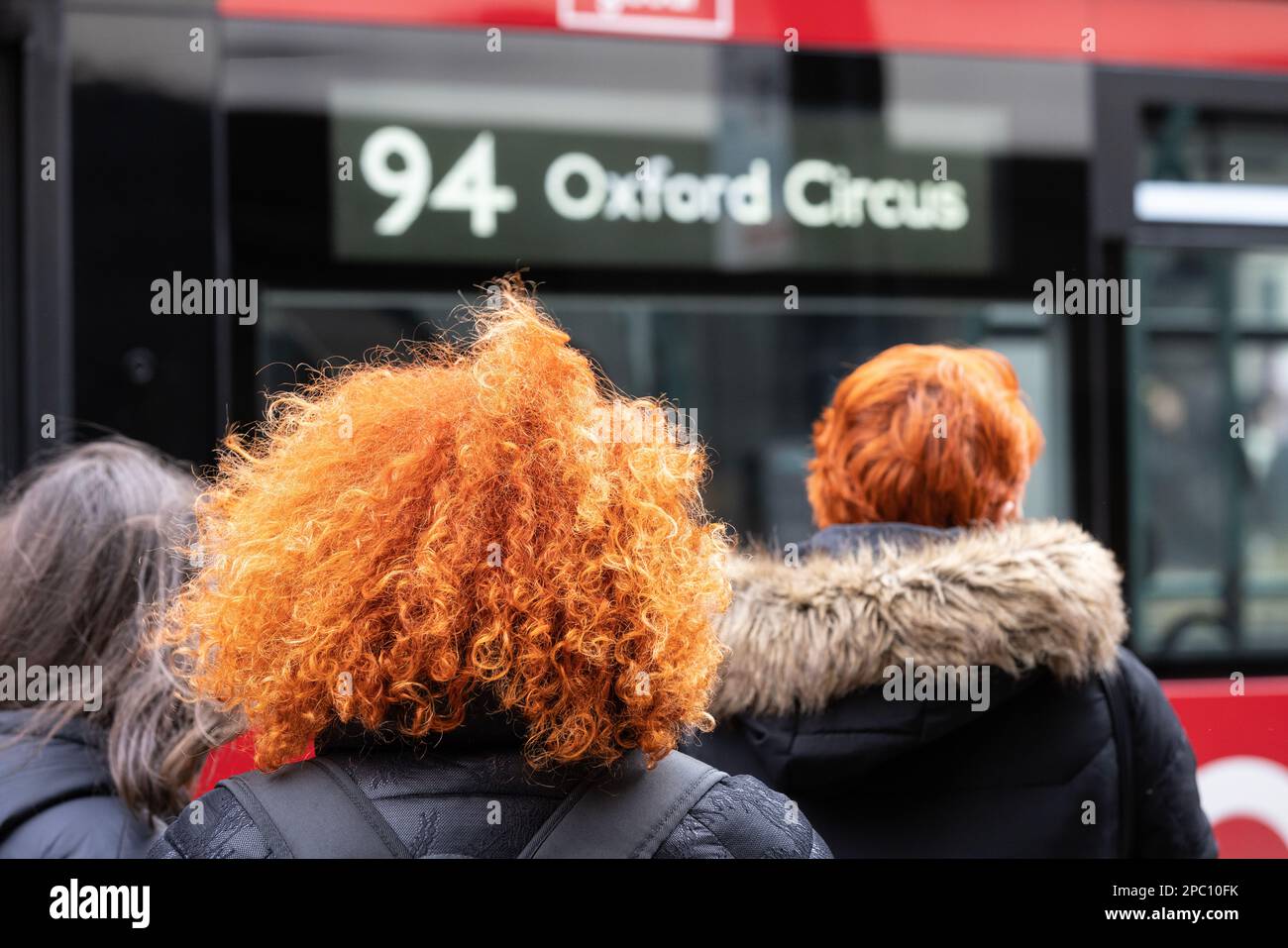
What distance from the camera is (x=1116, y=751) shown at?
189 cm

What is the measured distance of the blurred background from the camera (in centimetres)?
326

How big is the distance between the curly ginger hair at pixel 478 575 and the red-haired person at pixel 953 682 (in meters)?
0.54

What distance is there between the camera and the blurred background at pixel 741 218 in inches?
128

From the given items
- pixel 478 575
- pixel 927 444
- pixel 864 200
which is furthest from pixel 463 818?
pixel 864 200

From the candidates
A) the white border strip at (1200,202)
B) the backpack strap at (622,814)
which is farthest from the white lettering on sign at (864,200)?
the backpack strap at (622,814)

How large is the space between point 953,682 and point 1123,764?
0.33 m

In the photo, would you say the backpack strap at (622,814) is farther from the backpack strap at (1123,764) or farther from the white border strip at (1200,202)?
the white border strip at (1200,202)

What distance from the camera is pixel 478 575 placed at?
1270 mm

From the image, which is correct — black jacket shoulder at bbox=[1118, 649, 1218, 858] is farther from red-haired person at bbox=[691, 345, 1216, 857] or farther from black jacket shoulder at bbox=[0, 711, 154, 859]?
black jacket shoulder at bbox=[0, 711, 154, 859]

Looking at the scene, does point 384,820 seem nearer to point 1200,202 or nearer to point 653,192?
point 653,192

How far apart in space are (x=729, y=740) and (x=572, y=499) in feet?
2.76

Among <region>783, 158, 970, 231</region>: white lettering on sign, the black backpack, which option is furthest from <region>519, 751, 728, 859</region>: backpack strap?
<region>783, 158, 970, 231</region>: white lettering on sign

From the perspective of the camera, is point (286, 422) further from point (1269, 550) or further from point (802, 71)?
point (1269, 550)
